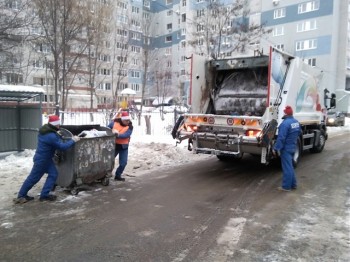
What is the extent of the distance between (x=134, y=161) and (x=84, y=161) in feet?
10.2

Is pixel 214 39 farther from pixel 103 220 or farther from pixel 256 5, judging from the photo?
pixel 256 5

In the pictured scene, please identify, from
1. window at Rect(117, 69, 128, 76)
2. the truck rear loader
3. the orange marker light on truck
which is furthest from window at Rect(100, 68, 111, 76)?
the orange marker light on truck

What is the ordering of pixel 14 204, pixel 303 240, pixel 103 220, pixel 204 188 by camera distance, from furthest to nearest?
1. pixel 204 188
2. pixel 14 204
3. pixel 103 220
4. pixel 303 240

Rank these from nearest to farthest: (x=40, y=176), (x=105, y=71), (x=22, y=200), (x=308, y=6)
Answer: (x=22, y=200) < (x=40, y=176) < (x=308, y=6) < (x=105, y=71)

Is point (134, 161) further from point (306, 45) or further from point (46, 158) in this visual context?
point (306, 45)

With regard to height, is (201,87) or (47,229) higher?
(201,87)

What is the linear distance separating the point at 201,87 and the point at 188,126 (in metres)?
1.30

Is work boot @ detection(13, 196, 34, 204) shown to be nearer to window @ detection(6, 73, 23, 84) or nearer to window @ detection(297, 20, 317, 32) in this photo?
window @ detection(6, 73, 23, 84)

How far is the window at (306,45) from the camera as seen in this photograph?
139 ft

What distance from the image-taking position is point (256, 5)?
154ft

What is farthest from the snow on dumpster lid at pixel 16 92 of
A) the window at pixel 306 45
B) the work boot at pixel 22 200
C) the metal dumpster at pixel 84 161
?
the window at pixel 306 45

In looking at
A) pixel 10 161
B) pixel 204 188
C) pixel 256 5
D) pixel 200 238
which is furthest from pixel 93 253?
pixel 256 5

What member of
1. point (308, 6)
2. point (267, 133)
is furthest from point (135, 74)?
point (267, 133)

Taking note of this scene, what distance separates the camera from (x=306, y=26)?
140 feet
